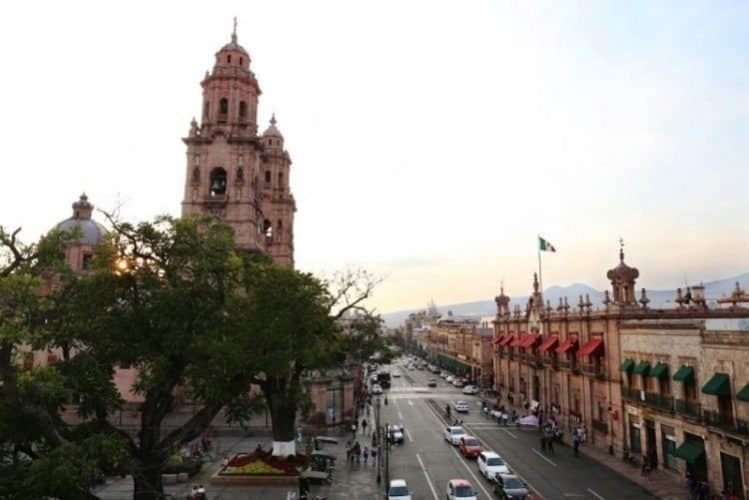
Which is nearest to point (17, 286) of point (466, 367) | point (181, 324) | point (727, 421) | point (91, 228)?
point (181, 324)

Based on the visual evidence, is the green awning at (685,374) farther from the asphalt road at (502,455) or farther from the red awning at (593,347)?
the red awning at (593,347)

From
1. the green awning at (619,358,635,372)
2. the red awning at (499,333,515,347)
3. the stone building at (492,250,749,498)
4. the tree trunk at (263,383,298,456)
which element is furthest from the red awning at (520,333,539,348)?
the tree trunk at (263,383,298,456)

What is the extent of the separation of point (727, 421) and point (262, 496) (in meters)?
21.7

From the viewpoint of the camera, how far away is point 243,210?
4825 centimetres

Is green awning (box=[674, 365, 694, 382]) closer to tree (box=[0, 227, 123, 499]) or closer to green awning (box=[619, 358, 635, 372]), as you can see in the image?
green awning (box=[619, 358, 635, 372])

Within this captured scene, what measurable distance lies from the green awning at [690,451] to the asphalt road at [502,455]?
2662mm

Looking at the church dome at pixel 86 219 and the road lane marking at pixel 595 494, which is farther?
the church dome at pixel 86 219

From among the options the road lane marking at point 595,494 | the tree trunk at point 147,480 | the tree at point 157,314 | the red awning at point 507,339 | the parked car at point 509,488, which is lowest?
the road lane marking at point 595,494

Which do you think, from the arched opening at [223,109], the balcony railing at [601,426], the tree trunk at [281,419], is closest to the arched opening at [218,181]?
the arched opening at [223,109]

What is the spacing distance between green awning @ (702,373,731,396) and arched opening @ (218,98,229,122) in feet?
142

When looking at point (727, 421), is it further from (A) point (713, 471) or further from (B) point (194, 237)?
(B) point (194, 237)

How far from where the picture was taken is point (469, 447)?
35.2 m

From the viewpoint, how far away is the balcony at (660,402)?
29603mm

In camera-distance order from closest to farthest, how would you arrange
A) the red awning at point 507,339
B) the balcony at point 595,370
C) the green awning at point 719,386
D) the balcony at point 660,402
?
the green awning at point 719,386 < the balcony at point 660,402 < the balcony at point 595,370 < the red awning at point 507,339
